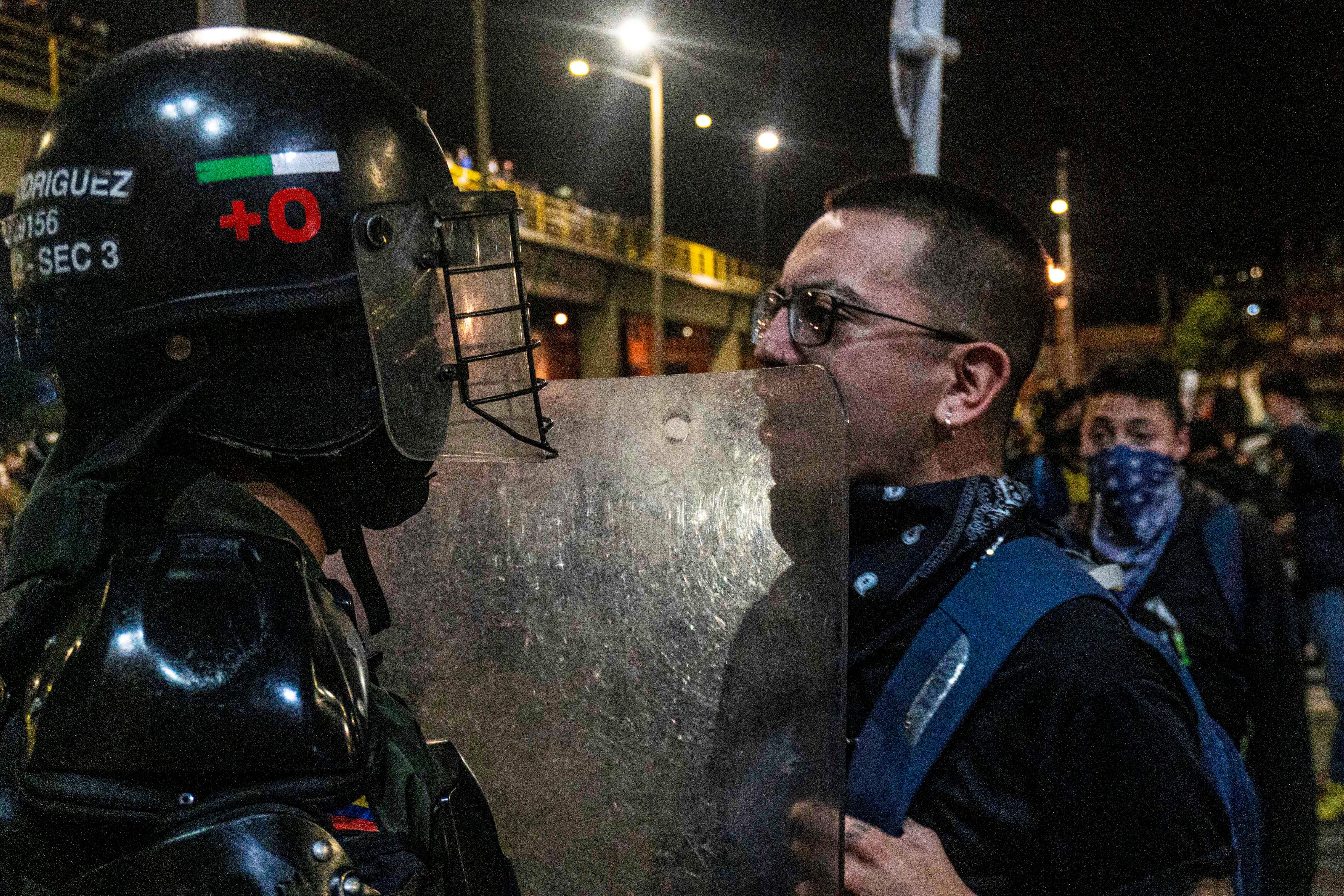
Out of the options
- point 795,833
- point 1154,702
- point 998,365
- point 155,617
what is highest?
point 998,365

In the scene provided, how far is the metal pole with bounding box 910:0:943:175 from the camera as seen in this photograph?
11.4ft

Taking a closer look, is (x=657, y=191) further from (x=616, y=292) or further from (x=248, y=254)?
(x=248, y=254)

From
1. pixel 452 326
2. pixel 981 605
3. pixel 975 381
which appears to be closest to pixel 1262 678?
pixel 975 381

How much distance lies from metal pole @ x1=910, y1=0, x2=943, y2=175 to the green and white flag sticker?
265 centimetres

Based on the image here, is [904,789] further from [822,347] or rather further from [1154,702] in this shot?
[822,347]

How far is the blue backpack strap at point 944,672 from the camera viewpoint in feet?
4.40

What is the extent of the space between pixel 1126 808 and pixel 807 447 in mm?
589

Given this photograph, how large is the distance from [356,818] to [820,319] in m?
1.01

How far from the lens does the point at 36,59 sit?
22.9 ft

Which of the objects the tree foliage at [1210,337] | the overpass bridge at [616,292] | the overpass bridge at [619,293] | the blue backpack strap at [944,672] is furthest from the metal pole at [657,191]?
the tree foliage at [1210,337]

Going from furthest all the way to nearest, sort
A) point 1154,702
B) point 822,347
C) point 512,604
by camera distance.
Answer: point 822,347
point 512,604
point 1154,702

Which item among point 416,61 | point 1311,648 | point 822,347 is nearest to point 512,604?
point 822,347

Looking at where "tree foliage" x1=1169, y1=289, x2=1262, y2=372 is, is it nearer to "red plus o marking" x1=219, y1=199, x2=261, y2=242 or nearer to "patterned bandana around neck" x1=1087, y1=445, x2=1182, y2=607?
"patterned bandana around neck" x1=1087, y1=445, x2=1182, y2=607

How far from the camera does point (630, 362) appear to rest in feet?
89.8
